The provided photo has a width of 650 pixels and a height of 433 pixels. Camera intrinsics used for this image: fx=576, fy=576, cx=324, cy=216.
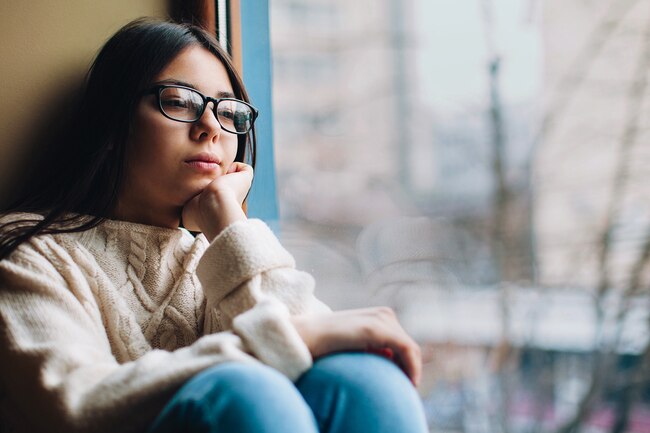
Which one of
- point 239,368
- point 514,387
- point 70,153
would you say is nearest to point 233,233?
point 239,368

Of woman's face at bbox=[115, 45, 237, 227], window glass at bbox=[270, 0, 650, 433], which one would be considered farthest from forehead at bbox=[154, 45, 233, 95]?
window glass at bbox=[270, 0, 650, 433]

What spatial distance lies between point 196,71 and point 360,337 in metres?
0.64

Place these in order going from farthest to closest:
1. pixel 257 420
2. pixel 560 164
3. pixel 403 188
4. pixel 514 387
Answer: pixel 403 188 → pixel 514 387 → pixel 560 164 → pixel 257 420

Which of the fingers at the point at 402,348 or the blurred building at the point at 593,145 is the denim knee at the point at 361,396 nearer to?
the fingers at the point at 402,348

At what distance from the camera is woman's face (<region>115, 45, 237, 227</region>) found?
1.10 m

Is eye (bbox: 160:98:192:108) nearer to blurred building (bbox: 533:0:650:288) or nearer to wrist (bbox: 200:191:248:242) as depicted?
wrist (bbox: 200:191:248:242)

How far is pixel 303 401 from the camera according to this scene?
27.5 inches

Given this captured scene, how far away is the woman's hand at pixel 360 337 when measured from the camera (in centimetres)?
82

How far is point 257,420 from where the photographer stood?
2.04 feet

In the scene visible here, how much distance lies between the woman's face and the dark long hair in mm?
21

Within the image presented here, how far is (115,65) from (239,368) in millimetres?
758

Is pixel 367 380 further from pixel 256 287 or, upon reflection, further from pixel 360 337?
pixel 256 287

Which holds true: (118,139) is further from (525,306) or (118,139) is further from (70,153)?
(525,306)

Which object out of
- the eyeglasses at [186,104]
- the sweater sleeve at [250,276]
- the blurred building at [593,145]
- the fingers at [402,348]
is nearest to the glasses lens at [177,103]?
the eyeglasses at [186,104]
